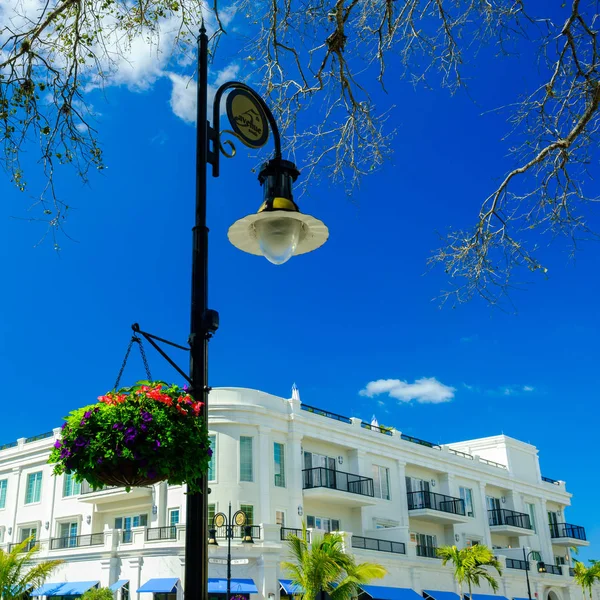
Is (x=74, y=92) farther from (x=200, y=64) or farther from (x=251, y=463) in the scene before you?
(x=251, y=463)

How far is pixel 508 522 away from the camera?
146ft

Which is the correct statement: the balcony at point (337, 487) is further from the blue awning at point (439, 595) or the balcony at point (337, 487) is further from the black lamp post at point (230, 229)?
the black lamp post at point (230, 229)

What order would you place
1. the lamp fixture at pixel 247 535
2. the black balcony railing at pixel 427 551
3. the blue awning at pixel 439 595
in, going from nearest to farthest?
the lamp fixture at pixel 247 535 → the blue awning at pixel 439 595 → the black balcony railing at pixel 427 551

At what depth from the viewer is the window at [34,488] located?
3719 cm

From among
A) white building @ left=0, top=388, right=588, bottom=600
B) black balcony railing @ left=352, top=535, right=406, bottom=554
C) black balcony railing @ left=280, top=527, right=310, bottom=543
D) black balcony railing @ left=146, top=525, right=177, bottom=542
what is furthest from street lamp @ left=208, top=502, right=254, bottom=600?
black balcony railing @ left=352, top=535, right=406, bottom=554

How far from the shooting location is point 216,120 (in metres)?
5.39

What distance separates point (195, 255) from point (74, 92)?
84.1 inches

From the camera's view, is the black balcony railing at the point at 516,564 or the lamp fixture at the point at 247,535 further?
the black balcony railing at the point at 516,564

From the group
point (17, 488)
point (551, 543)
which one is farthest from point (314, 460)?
point (551, 543)

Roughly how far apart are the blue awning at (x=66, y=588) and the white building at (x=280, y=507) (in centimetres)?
15

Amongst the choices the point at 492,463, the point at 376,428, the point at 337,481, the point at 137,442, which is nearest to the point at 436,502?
Result: the point at 376,428

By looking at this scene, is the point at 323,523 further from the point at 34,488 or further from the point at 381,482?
the point at 34,488

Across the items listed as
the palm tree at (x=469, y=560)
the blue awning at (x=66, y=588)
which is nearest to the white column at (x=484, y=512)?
the palm tree at (x=469, y=560)

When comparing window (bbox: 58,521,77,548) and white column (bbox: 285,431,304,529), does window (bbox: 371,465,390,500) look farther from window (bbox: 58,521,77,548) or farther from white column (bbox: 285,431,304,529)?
window (bbox: 58,521,77,548)
